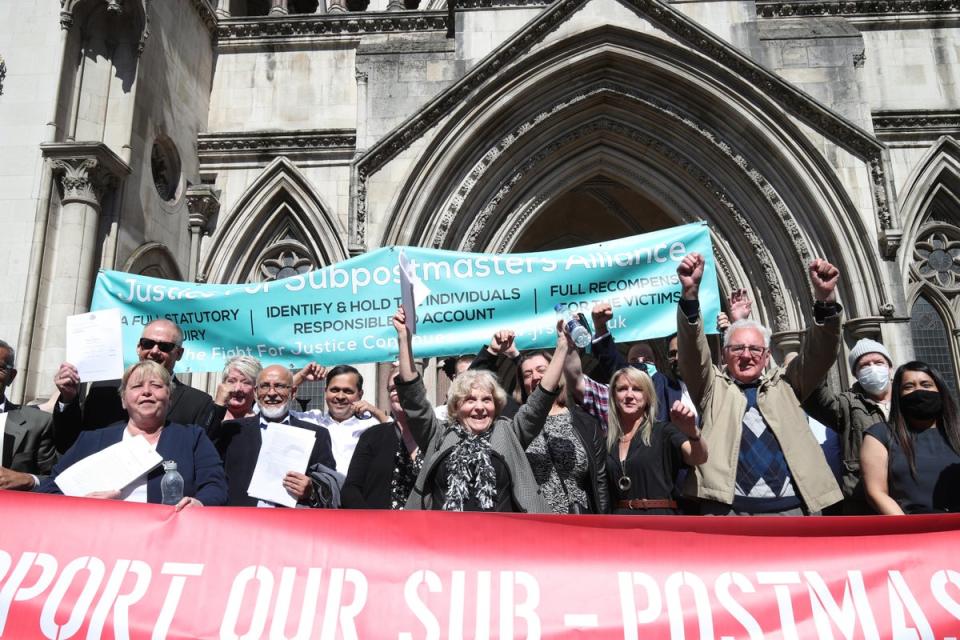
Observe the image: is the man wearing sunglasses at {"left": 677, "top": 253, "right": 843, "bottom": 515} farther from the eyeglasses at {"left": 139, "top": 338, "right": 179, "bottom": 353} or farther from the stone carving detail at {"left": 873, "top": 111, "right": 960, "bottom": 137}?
the stone carving detail at {"left": 873, "top": 111, "right": 960, "bottom": 137}

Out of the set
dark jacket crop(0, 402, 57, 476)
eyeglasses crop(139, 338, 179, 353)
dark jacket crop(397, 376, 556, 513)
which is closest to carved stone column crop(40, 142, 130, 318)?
dark jacket crop(0, 402, 57, 476)

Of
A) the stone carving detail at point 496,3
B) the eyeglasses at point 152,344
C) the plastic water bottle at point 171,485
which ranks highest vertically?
the stone carving detail at point 496,3

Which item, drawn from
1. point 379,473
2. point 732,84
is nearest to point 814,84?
point 732,84

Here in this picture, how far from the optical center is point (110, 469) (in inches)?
150

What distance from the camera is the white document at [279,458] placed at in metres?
4.52

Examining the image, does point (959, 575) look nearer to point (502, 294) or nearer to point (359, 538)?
point (359, 538)

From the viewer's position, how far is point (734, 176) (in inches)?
483

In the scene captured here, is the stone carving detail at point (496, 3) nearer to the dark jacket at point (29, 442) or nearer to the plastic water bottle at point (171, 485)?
the dark jacket at point (29, 442)

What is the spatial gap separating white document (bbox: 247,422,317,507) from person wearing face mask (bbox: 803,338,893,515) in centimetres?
309

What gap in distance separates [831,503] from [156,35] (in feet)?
37.0

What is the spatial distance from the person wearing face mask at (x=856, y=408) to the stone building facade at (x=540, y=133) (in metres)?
6.93

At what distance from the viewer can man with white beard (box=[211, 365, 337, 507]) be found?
4.56 meters

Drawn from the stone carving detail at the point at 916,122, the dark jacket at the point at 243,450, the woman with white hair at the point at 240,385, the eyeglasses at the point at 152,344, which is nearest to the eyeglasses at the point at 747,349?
the dark jacket at the point at 243,450

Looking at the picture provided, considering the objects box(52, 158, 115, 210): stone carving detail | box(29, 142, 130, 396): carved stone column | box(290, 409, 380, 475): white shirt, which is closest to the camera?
box(290, 409, 380, 475): white shirt
